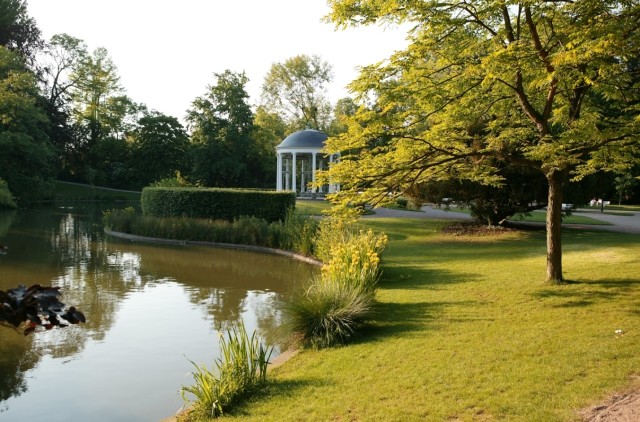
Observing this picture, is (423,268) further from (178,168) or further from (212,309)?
(178,168)

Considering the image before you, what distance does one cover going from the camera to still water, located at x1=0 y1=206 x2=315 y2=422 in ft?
20.1

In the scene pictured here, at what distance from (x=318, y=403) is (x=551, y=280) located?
605 cm

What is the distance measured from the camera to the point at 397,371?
5.82 metres

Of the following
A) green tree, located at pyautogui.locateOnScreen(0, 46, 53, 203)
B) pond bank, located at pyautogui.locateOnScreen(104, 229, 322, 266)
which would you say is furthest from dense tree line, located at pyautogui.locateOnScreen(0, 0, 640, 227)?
pond bank, located at pyautogui.locateOnScreen(104, 229, 322, 266)

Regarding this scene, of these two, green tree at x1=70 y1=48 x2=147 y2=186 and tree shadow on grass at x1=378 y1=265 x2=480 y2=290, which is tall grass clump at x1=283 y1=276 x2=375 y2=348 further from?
green tree at x1=70 y1=48 x2=147 y2=186

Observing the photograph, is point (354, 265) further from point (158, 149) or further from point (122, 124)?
point (122, 124)

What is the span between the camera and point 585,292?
887 cm

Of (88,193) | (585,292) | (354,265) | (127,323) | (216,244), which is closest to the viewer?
(585,292)

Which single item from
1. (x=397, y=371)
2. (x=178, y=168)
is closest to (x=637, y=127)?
(x=397, y=371)

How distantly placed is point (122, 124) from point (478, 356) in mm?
61565

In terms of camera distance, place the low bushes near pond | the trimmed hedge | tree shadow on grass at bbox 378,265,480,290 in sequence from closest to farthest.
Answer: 1. tree shadow on grass at bbox 378,265,480,290
2. the low bushes near pond
3. the trimmed hedge

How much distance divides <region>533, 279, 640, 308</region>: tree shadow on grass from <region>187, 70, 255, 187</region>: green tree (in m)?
39.8

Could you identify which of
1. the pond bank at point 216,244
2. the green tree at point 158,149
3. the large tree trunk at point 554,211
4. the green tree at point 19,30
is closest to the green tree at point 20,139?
the green tree at point 19,30

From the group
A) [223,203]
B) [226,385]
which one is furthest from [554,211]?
[223,203]
